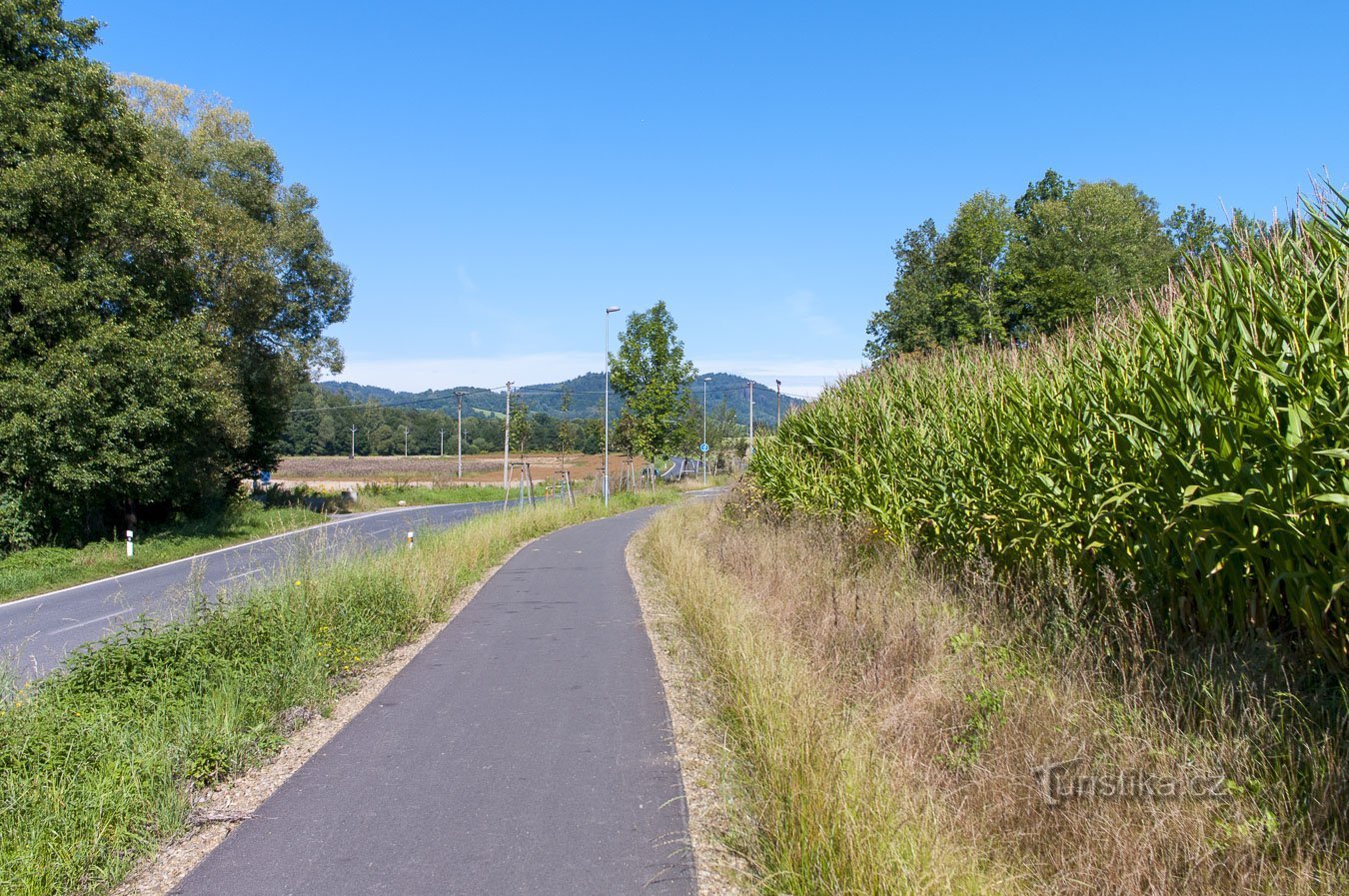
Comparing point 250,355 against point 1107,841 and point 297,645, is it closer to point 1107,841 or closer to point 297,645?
point 297,645

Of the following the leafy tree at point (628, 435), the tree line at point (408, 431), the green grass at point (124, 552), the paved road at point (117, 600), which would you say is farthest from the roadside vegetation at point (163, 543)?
the tree line at point (408, 431)

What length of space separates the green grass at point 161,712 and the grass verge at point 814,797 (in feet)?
10.2

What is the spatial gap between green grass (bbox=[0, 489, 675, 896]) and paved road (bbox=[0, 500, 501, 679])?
2.20ft

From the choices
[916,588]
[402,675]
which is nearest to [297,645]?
[402,675]

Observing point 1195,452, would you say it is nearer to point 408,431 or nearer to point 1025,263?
point 1025,263

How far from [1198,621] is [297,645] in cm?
708

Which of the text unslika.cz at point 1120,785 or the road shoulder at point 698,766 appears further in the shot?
the road shoulder at point 698,766

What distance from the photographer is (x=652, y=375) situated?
4919 centimetres

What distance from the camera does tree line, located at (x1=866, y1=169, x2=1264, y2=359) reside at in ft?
120

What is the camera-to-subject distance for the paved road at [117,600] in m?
9.27

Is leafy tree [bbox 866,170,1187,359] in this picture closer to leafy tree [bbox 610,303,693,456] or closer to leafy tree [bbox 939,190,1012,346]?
leafy tree [bbox 939,190,1012,346]

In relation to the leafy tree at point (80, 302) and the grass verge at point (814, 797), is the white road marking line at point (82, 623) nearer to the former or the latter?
the leafy tree at point (80, 302)

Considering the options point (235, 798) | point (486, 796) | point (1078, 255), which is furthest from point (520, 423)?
point (486, 796)

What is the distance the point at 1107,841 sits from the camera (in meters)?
3.81
